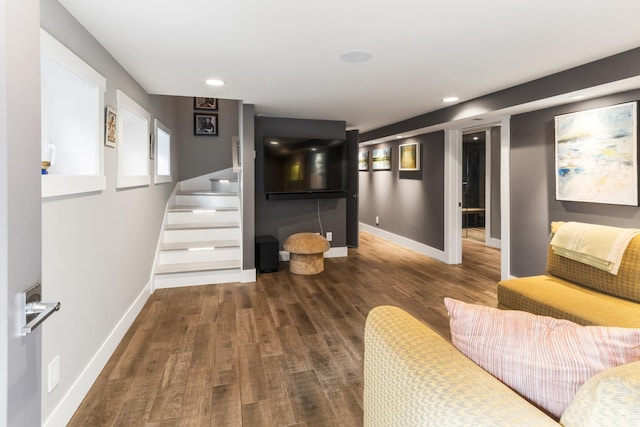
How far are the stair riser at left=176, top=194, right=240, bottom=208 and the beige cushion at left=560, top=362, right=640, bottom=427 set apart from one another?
16.7 ft

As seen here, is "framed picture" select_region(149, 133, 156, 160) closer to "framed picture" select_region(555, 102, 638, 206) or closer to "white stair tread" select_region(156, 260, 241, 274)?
"white stair tread" select_region(156, 260, 241, 274)

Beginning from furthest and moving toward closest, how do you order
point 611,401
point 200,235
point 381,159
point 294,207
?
point 381,159 → point 294,207 → point 200,235 → point 611,401

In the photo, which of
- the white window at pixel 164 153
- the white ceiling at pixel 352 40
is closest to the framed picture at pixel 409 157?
the white ceiling at pixel 352 40

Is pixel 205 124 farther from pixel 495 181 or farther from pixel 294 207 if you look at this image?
pixel 495 181

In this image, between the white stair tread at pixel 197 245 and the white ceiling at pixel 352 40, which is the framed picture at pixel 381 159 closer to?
the white ceiling at pixel 352 40

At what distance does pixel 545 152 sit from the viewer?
11.9 ft

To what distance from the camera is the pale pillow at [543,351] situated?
860 millimetres

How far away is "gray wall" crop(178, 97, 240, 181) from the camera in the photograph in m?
6.15

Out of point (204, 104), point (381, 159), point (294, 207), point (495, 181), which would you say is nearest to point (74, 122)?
point (294, 207)

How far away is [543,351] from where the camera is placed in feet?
2.98

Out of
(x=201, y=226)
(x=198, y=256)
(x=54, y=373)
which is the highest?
(x=201, y=226)

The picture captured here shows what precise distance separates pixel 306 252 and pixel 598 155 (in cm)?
311

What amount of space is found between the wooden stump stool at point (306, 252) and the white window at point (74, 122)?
2561mm

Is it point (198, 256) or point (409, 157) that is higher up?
point (409, 157)
